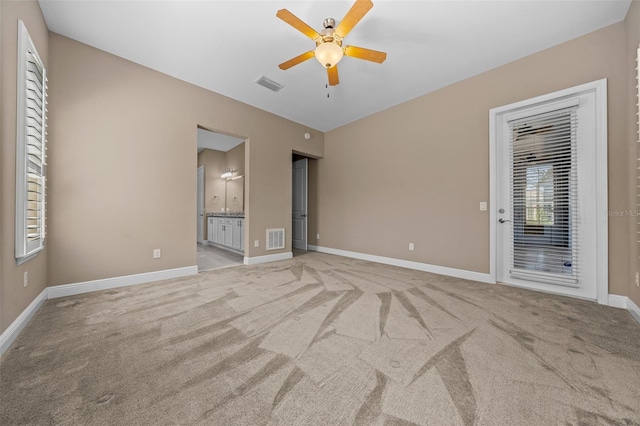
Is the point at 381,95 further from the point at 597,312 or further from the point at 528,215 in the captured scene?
the point at 597,312

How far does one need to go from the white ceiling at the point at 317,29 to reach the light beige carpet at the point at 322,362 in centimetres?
293

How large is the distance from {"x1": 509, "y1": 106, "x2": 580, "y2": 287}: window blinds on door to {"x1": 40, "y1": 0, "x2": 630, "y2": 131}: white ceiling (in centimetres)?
96

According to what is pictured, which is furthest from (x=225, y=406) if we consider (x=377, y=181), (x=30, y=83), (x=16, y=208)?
(x=377, y=181)

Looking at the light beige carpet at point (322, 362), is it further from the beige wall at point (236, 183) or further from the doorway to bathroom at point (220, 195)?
the beige wall at point (236, 183)

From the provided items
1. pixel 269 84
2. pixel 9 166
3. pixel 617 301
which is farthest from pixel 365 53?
pixel 617 301

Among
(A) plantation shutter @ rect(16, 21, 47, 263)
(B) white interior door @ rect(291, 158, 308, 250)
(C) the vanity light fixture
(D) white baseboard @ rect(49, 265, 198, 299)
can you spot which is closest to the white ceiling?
(A) plantation shutter @ rect(16, 21, 47, 263)

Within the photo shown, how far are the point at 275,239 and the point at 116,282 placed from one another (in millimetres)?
2461

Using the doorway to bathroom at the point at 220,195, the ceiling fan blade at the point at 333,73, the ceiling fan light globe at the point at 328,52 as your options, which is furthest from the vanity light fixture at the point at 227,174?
the ceiling fan light globe at the point at 328,52

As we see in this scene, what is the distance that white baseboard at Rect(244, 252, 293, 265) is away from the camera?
4344mm

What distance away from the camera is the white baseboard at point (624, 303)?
7.21 feet

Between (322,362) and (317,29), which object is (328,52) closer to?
(317,29)

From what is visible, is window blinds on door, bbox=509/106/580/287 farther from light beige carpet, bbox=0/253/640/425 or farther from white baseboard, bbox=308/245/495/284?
light beige carpet, bbox=0/253/640/425

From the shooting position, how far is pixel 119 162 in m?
3.04

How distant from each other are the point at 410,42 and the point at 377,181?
7.70 feet
